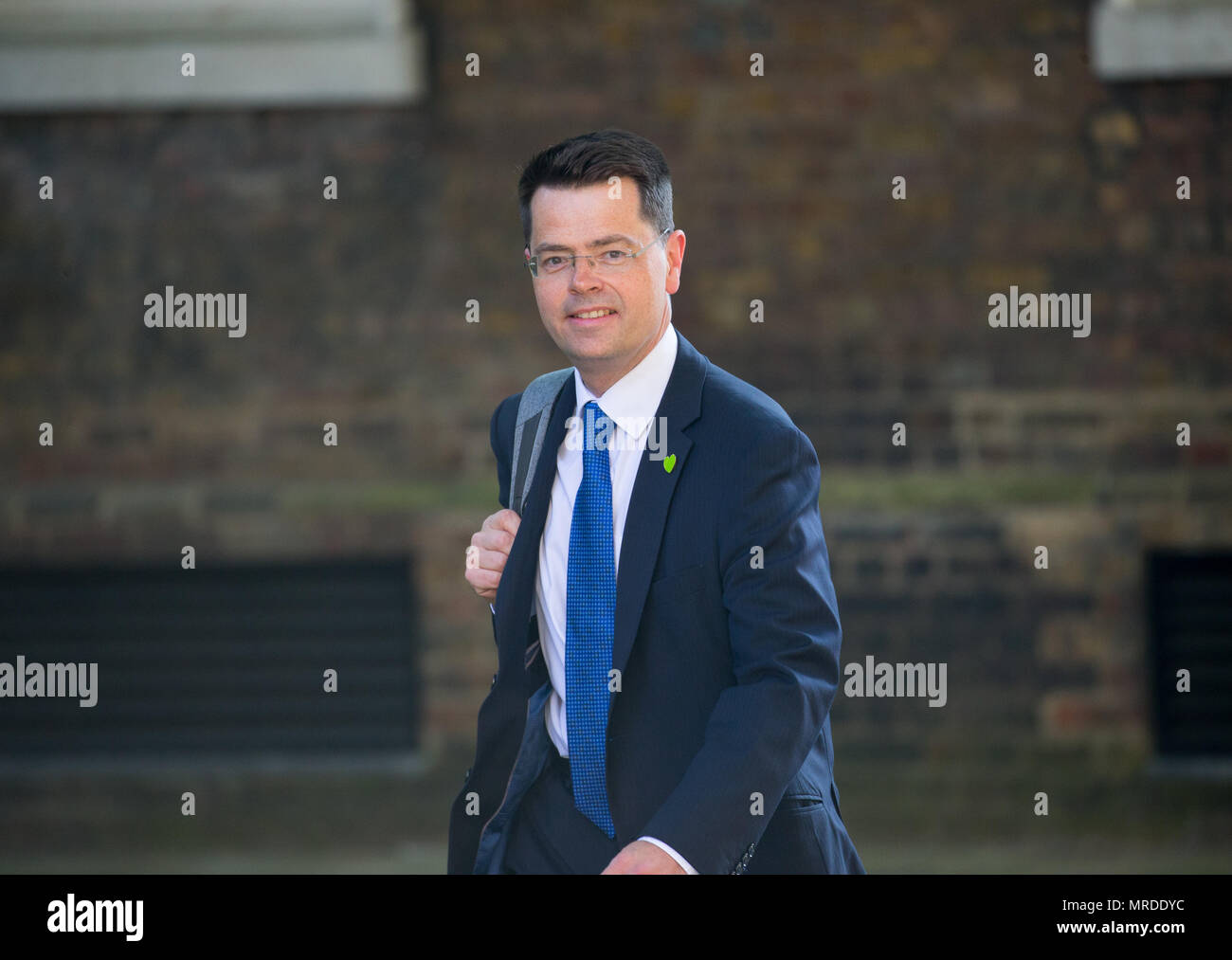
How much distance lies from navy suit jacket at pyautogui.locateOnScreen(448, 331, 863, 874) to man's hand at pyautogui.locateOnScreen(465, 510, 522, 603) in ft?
0.17

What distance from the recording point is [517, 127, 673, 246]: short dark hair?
2.46 metres

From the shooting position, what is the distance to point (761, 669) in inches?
91.7

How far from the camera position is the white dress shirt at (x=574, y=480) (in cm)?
256

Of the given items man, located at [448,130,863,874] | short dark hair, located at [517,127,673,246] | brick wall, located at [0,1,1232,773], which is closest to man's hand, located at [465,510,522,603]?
Answer: man, located at [448,130,863,874]

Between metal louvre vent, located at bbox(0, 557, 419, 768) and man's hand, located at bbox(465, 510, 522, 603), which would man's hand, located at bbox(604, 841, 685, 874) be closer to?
man's hand, located at bbox(465, 510, 522, 603)

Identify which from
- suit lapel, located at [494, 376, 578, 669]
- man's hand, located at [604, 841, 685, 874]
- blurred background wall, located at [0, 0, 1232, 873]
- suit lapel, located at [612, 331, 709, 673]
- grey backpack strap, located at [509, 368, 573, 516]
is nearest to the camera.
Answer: man's hand, located at [604, 841, 685, 874]

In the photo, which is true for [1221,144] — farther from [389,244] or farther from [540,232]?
[540,232]

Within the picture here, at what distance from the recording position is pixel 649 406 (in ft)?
8.48

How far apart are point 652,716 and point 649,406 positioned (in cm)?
56

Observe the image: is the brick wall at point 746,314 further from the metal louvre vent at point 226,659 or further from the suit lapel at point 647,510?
the suit lapel at point 647,510

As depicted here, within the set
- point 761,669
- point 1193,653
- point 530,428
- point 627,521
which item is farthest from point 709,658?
point 1193,653

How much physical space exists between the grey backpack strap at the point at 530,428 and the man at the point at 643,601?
0.08 feet

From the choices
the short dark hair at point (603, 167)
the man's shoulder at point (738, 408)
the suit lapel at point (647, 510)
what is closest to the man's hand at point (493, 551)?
the suit lapel at point (647, 510)
